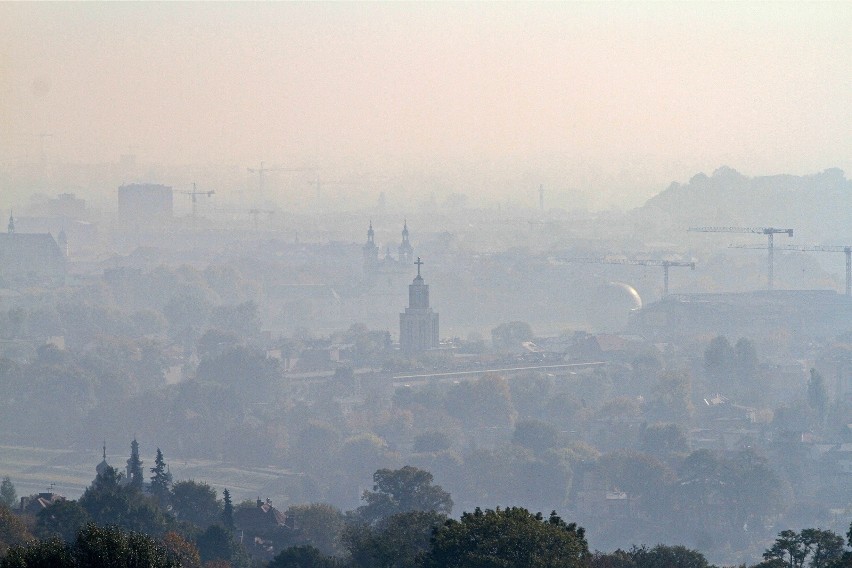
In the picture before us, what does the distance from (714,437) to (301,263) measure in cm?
8035

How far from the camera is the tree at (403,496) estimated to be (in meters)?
40.6

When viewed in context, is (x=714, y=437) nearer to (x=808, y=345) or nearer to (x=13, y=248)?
(x=808, y=345)

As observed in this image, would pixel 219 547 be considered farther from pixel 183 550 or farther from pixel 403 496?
pixel 403 496

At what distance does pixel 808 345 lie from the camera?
86000mm

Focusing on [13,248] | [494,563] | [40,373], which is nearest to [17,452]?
[40,373]

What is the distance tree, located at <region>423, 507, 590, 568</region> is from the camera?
24.1 meters

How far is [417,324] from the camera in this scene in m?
79.1

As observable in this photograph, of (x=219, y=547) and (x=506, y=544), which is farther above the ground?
(x=506, y=544)

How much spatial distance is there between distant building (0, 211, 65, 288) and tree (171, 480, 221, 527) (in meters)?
82.2

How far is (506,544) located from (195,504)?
17331 mm

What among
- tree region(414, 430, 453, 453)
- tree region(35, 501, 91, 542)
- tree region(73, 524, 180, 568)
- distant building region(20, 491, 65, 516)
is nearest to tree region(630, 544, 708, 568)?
tree region(73, 524, 180, 568)

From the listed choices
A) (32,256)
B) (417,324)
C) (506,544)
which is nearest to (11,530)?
(506,544)

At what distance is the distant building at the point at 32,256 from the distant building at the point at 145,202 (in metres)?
26.2

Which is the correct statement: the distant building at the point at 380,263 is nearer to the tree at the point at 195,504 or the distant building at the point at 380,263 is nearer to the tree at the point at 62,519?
the tree at the point at 195,504
